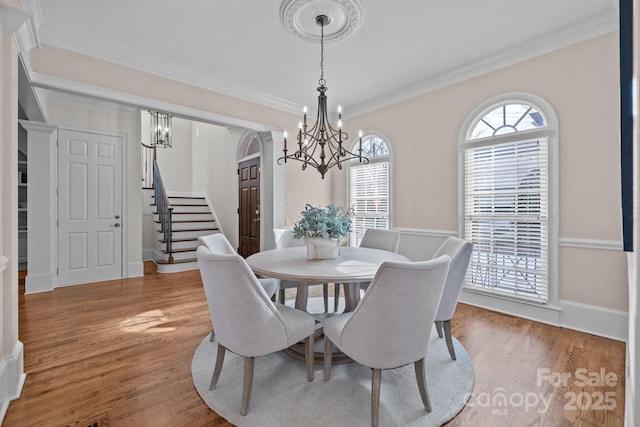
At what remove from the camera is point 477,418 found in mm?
1656

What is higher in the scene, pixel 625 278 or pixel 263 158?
pixel 263 158

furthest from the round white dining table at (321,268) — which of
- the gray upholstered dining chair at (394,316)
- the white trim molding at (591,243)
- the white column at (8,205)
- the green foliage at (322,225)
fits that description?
the white trim molding at (591,243)

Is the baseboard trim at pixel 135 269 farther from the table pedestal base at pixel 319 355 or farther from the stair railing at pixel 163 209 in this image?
the table pedestal base at pixel 319 355

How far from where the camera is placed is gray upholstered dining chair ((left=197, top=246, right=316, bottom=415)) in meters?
1.57

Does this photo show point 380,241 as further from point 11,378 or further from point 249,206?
point 249,206

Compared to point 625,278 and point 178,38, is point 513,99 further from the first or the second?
point 178,38

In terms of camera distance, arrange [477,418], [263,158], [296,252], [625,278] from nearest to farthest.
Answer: [477,418] → [625,278] → [296,252] → [263,158]

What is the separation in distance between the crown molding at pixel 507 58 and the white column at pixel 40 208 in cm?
450

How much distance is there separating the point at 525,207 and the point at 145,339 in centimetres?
384

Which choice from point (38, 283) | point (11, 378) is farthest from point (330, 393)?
point (38, 283)

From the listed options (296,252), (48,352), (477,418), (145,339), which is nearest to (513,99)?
(296,252)

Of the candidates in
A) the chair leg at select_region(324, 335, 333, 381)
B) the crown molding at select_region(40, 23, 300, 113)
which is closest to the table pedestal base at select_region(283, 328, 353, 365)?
the chair leg at select_region(324, 335, 333, 381)

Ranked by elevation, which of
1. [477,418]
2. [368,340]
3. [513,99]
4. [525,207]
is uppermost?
[513,99]

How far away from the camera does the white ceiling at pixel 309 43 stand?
248cm
